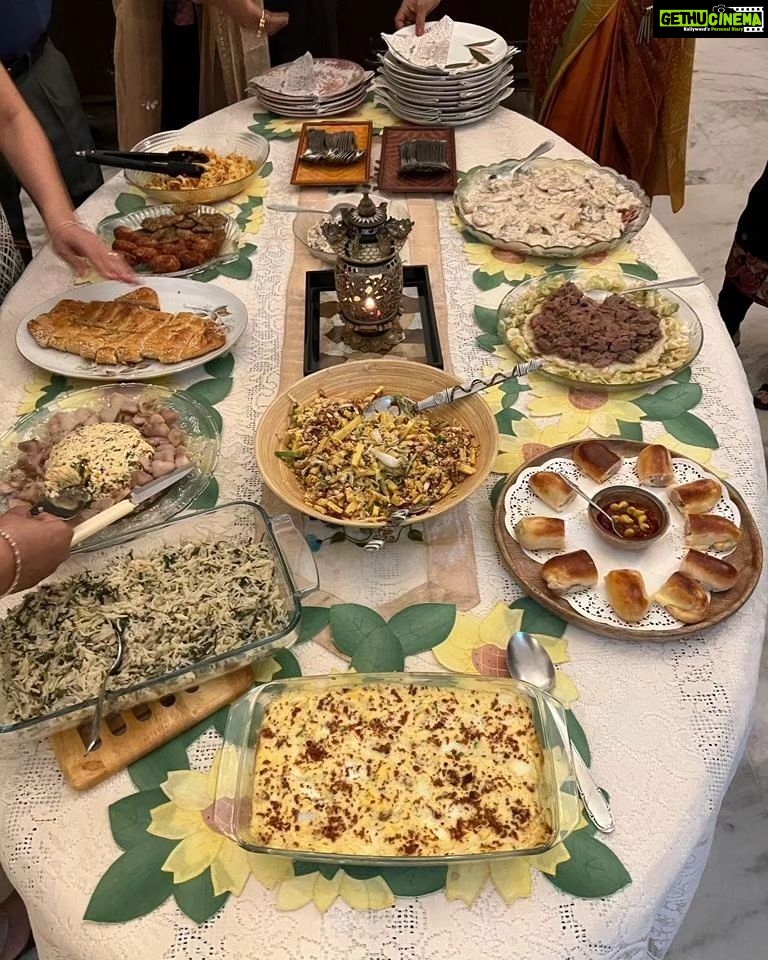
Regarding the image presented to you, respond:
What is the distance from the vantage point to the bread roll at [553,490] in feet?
4.23

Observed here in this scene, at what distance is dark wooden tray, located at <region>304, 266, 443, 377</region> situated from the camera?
1.69 metres

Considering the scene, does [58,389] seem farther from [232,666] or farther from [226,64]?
[226,64]

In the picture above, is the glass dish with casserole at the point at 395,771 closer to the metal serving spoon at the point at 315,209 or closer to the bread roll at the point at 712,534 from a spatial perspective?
the bread roll at the point at 712,534

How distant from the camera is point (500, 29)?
15.6 feet

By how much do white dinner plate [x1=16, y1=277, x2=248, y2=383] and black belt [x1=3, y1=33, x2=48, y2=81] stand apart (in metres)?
1.18

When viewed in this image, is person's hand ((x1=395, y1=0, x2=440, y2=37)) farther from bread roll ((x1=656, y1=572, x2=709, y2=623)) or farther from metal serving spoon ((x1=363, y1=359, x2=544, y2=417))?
bread roll ((x1=656, y1=572, x2=709, y2=623))

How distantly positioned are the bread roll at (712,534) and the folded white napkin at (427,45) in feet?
6.47

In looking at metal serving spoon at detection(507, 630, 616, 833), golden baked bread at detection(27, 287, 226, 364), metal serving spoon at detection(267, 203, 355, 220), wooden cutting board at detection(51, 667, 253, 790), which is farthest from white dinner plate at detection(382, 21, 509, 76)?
wooden cutting board at detection(51, 667, 253, 790)

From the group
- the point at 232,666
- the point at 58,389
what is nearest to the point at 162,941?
the point at 232,666

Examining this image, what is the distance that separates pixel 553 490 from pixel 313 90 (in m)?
2.00

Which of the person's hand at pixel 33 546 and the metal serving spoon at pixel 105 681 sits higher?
the person's hand at pixel 33 546

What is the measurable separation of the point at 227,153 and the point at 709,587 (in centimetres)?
200

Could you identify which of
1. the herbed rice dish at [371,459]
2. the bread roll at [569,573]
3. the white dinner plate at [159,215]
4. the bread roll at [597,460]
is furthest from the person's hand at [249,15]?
the bread roll at [569,573]

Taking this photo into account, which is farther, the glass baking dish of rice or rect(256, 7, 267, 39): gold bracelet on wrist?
rect(256, 7, 267, 39): gold bracelet on wrist
